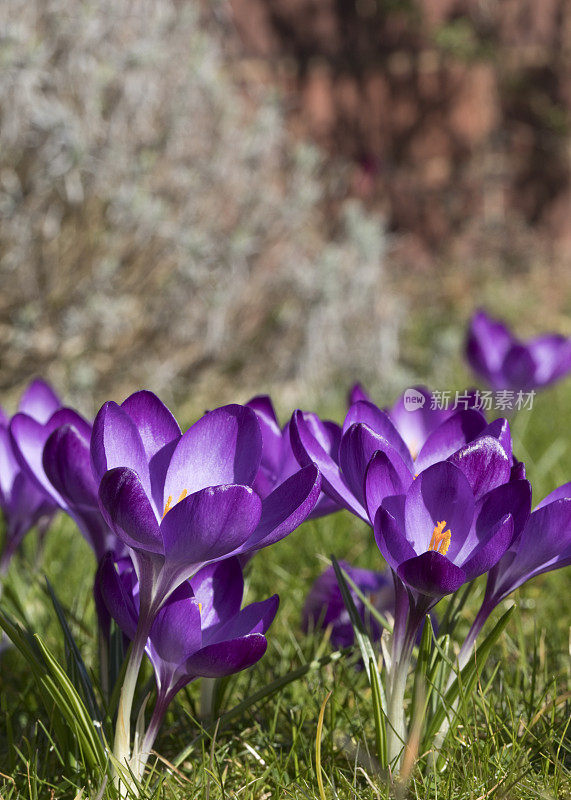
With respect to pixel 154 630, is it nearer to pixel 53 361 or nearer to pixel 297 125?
pixel 53 361

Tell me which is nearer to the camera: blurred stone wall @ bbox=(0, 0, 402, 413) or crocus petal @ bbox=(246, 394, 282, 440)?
crocus petal @ bbox=(246, 394, 282, 440)

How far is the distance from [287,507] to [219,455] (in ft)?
0.31

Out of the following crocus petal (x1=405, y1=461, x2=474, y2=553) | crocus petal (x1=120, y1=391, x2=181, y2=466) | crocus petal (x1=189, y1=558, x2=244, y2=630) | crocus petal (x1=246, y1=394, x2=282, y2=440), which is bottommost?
crocus petal (x1=189, y1=558, x2=244, y2=630)

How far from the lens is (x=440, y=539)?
79 cm

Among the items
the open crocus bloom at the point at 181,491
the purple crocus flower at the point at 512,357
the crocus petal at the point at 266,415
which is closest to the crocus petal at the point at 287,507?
the open crocus bloom at the point at 181,491

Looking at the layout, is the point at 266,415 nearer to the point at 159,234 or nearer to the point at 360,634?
the point at 360,634

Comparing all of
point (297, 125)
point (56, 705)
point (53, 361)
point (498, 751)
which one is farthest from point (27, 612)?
point (297, 125)

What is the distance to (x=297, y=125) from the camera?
5426 millimetres

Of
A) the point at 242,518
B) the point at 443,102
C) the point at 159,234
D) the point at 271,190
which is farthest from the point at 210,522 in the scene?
the point at 443,102

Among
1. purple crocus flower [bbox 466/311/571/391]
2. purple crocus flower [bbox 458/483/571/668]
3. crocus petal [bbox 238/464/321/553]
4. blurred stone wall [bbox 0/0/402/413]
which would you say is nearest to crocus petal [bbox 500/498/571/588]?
purple crocus flower [bbox 458/483/571/668]

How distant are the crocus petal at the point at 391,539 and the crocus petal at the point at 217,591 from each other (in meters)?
0.17

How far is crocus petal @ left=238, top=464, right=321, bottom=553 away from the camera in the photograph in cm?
77

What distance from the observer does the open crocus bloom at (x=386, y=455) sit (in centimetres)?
81

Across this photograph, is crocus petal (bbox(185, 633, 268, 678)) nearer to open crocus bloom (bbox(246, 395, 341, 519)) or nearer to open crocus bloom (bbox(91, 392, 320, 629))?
open crocus bloom (bbox(91, 392, 320, 629))
